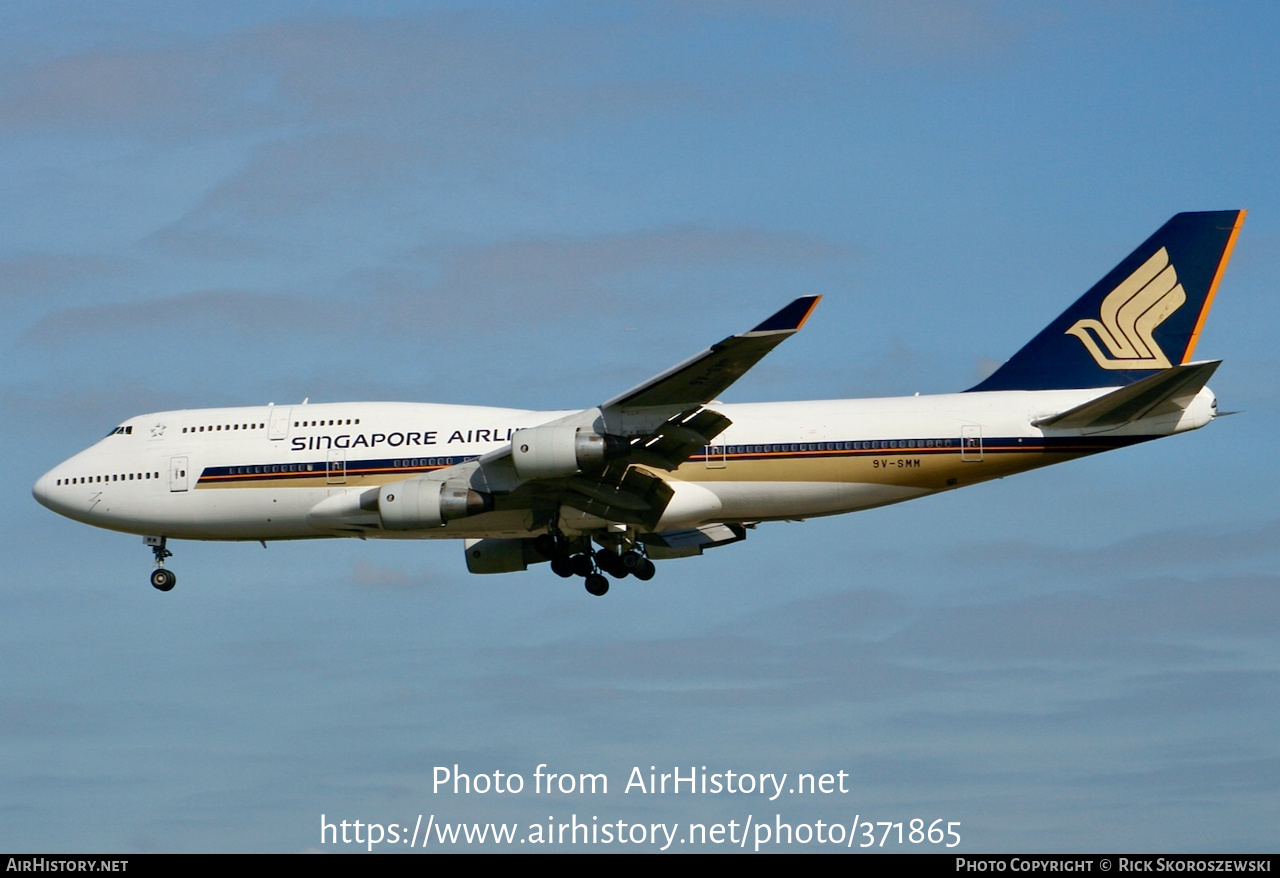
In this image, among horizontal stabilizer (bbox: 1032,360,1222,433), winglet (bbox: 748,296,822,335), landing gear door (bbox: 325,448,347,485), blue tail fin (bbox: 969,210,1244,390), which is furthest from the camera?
landing gear door (bbox: 325,448,347,485)

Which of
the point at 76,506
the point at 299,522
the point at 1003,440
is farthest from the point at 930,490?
the point at 76,506

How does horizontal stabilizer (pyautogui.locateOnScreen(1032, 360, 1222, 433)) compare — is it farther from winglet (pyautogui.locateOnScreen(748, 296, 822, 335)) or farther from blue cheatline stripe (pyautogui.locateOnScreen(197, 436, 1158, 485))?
winglet (pyautogui.locateOnScreen(748, 296, 822, 335))

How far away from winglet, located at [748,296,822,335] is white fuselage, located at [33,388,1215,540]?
231 inches

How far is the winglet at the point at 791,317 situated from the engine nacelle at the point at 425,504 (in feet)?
27.0

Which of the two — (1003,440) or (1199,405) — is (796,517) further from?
(1199,405)

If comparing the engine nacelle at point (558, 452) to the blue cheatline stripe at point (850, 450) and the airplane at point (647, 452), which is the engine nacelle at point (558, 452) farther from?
the blue cheatline stripe at point (850, 450)

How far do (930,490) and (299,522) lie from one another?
14.5m

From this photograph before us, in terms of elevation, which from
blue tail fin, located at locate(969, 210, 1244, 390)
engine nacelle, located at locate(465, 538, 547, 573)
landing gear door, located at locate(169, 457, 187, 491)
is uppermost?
blue tail fin, located at locate(969, 210, 1244, 390)

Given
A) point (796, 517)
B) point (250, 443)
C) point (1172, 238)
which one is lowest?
point (796, 517)

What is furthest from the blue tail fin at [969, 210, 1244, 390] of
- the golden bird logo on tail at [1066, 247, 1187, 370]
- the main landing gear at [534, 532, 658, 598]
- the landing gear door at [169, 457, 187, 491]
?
the landing gear door at [169, 457, 187, 491]

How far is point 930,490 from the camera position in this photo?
3506 centimetres

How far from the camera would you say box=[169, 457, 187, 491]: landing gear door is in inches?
1503

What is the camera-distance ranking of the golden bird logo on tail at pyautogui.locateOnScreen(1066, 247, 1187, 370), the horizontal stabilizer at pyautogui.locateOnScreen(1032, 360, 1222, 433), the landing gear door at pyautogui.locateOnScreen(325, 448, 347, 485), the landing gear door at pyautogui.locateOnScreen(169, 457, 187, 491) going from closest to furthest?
the horizontal stabilizer at pyautogui.locateOnScreen(1032, 360, 1222, 433) → the golden bird logo on tail at pyautogui.locateOnScreen(1066, 247, 1187, 370) → the landing gear door at pyautogui.locateOnScreen(325, 448, 347, 485) → the landing gear door at pyautogui.locateOnScreen(169, 457, 187, 491)

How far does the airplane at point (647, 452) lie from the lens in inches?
1312
